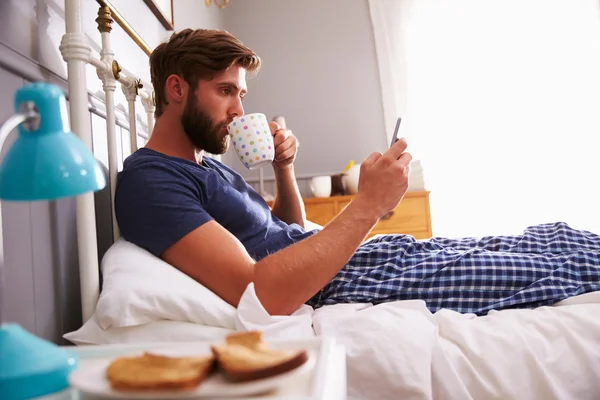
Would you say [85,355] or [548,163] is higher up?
[548,163]

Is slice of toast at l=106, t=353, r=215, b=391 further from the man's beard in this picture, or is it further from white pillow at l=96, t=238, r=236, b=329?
the man's beard

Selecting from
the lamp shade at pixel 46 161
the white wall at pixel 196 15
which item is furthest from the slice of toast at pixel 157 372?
the white wall at pixel 196 15

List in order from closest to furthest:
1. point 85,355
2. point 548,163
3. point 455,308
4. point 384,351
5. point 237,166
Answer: point 85,355
point 384,351
point 455,308
point 548,163
point 237,166

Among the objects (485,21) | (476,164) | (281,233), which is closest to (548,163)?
(476,164)

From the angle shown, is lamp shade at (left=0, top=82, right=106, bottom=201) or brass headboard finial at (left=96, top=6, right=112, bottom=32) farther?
brass headboard finial at (left=96, top=6, right=112, bottom=32)

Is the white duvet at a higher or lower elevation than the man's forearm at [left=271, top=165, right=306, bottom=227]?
lower

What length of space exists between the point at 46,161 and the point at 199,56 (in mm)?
905

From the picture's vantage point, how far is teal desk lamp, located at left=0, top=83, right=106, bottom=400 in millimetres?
409

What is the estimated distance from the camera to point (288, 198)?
1.65m

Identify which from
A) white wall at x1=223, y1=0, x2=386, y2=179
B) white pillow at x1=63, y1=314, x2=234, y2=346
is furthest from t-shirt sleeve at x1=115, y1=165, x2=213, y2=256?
white wall at x1=223, y1=0, x2=386, y2=179

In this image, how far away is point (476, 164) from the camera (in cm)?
348

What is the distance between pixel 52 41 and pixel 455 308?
923 millimetres

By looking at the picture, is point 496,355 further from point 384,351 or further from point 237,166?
point 237,166

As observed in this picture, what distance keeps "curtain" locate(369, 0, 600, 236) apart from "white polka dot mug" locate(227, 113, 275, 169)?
95.3 inches
